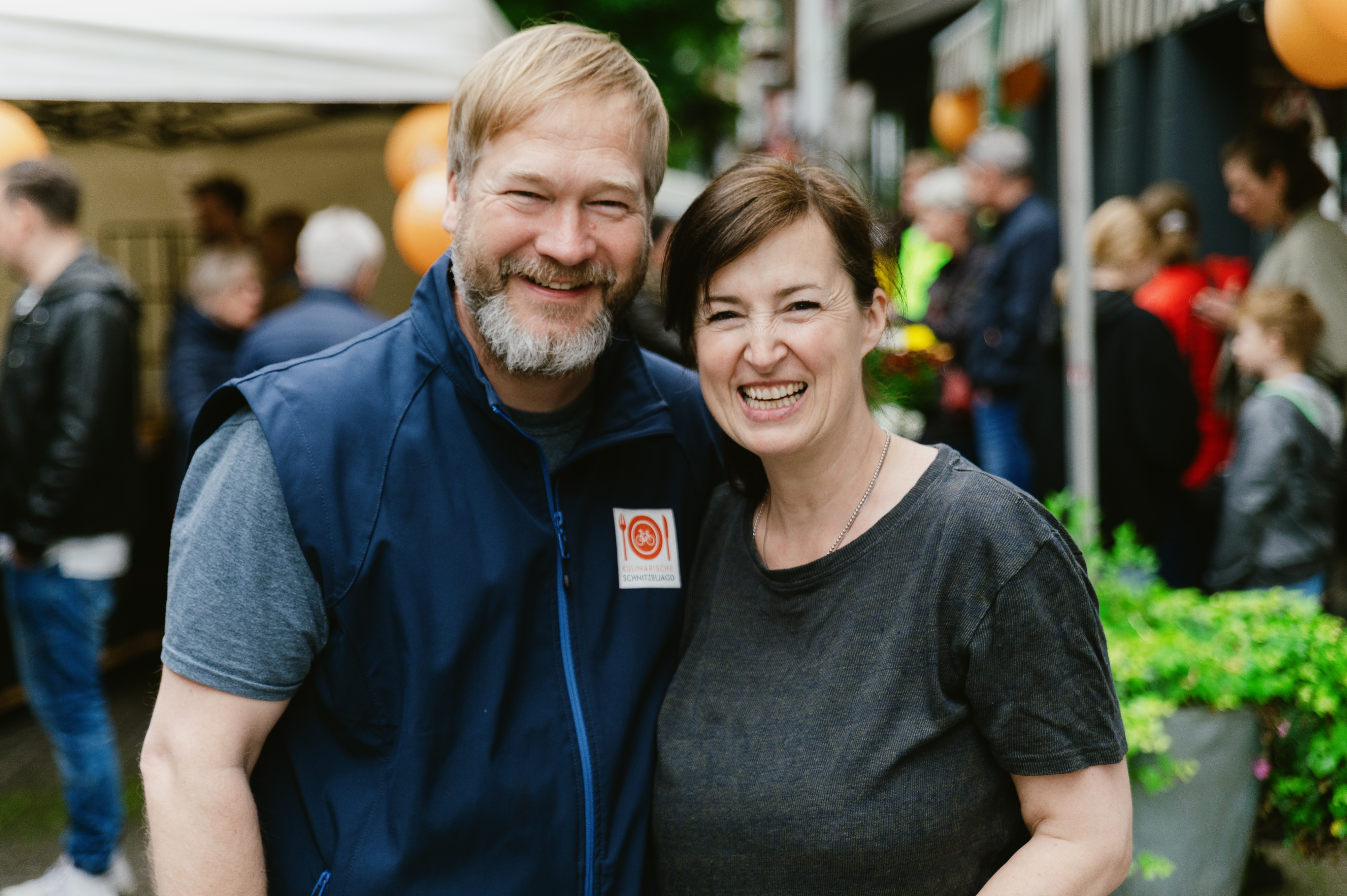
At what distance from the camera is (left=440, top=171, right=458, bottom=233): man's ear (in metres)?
1.85

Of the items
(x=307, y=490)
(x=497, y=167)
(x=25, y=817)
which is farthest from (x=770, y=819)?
(x=25, y=817)

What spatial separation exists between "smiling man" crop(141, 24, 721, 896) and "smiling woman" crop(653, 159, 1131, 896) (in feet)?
0.45

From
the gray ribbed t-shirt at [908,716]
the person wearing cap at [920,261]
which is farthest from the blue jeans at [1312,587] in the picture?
the gray ribbed t-shirt at [908,716]

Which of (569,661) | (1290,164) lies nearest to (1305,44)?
(1290,164)

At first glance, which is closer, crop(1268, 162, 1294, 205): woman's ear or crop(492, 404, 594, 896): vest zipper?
crop(492, 404, 594, 896): vest zipper

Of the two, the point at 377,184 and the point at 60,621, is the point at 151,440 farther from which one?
the point at 60,621

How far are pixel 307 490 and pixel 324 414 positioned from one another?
0.12 metres

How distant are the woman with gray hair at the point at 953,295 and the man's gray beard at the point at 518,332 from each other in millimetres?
4306

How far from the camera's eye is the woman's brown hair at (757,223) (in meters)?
1.76

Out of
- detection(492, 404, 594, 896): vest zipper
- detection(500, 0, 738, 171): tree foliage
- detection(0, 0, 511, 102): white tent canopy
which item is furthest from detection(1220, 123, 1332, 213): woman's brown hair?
detection(500, 0, 738, 171): tree foliage

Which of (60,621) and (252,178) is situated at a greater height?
(252,178)

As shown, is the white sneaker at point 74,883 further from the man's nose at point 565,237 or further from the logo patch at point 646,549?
the man's nose at point 565,237

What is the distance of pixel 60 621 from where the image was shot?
400 cm

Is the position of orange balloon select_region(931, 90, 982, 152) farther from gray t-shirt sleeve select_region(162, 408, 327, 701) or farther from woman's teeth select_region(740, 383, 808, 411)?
gray t-shirt sleeve select_region(162, 408, 327, 701)
